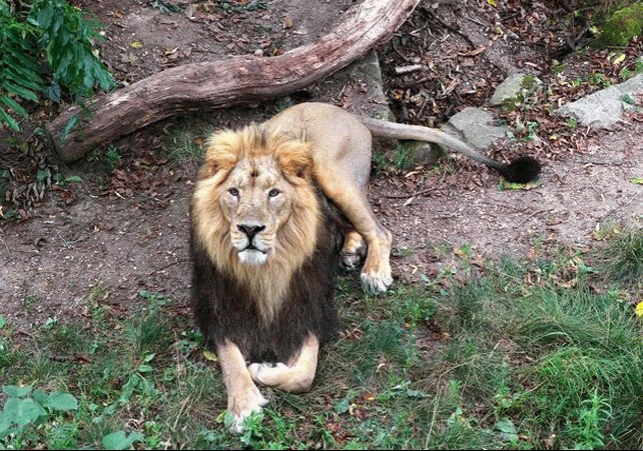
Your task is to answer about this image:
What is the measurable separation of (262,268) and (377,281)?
3.58 ft

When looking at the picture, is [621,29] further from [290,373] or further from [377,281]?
[290,373]

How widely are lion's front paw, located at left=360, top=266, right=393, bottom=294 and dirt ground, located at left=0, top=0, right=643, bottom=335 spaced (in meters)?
0.20

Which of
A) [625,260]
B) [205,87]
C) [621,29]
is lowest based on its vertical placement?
[625,260]

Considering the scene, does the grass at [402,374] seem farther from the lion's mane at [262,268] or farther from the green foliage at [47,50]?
the green foliage at [47,50]

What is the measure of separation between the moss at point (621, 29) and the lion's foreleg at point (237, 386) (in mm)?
4501

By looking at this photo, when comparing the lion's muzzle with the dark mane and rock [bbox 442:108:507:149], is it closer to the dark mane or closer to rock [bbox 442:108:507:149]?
the dark mane

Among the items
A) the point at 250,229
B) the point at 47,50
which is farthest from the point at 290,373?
the point at 47,50

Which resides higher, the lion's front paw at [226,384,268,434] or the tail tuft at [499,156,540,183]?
the lion's front paw at [226,384,268,434]

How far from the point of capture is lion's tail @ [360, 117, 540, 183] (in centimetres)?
579

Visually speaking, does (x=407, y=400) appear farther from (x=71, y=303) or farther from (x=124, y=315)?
(x=71, y=303)

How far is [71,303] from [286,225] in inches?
67.5

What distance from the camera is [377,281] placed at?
16.5ft

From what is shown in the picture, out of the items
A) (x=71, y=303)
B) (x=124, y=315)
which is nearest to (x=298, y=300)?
(x=124, y=315)

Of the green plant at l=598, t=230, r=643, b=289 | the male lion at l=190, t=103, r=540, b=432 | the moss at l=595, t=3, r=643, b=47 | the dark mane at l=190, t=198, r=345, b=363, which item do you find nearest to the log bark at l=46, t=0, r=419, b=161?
the male lion at l=190, t=103, r=540, b=432
